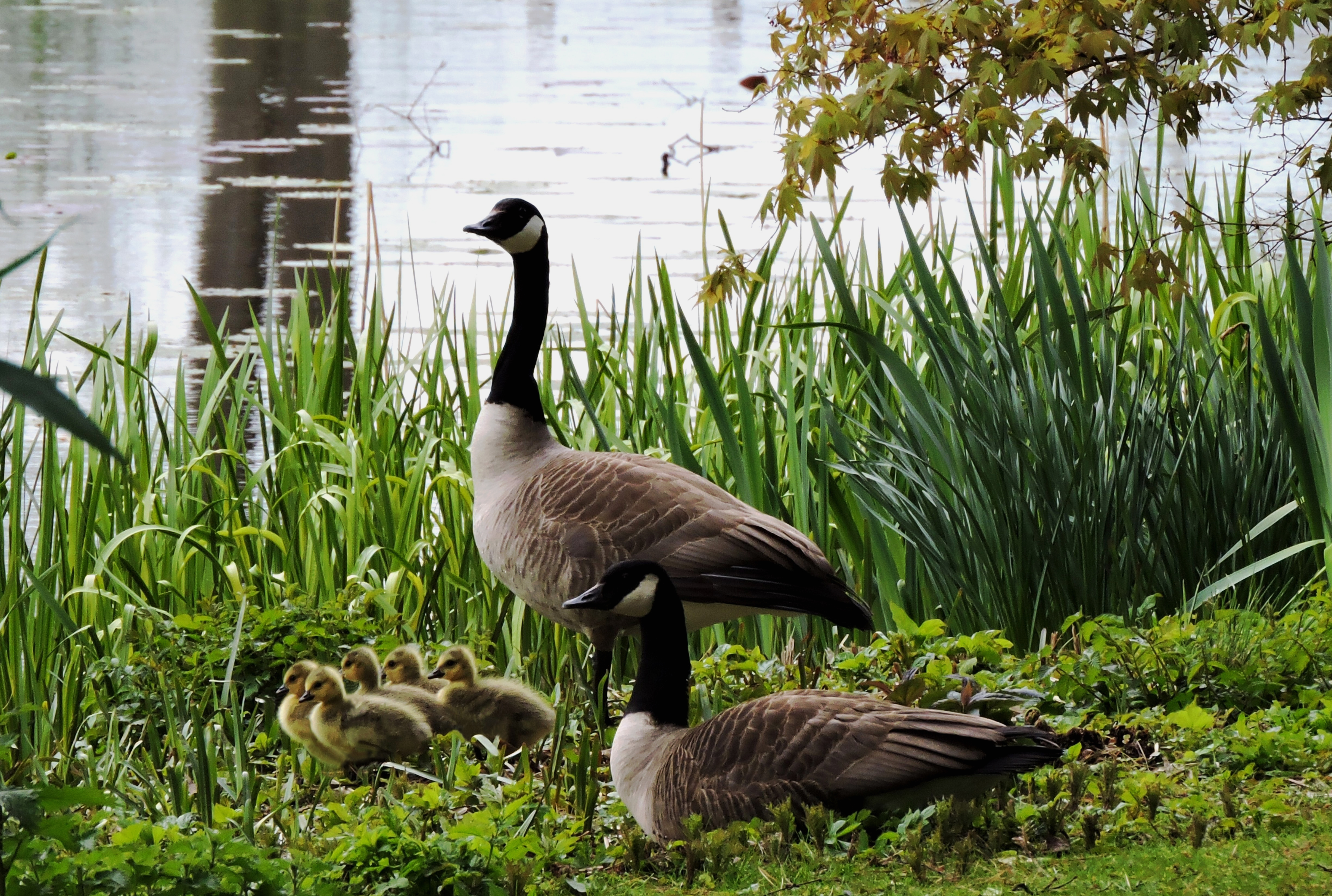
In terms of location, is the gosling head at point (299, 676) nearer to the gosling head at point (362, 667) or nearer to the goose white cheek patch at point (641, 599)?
the gosling head at point (362, 667)

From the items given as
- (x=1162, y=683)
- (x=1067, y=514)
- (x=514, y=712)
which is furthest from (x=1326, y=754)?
(x=514, y=712)

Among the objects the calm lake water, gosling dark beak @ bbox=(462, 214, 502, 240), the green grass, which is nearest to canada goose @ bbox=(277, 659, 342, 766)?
the green grass

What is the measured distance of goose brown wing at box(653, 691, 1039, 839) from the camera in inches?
132

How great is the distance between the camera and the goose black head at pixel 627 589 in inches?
155

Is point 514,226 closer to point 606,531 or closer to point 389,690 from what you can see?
point 606,531

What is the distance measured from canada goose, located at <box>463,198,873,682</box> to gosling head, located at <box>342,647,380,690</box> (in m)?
0.49

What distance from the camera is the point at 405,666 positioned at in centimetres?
479

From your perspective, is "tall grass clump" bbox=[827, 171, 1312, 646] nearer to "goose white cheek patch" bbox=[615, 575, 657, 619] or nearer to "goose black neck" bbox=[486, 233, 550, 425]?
"goose black neck" bbox=[486, 233, 550, 425]

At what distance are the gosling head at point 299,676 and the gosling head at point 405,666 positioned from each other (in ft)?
0.96

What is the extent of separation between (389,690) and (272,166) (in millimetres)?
9735

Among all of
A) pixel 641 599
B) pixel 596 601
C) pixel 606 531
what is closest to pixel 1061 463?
pixel 606 531

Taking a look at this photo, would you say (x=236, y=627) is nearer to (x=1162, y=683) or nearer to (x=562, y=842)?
(x=562, y=842)

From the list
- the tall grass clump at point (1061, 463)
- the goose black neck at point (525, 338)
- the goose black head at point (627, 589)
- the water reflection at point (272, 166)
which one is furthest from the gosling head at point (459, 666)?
the water reflection at point (272, 166)

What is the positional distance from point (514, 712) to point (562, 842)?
124 cm
